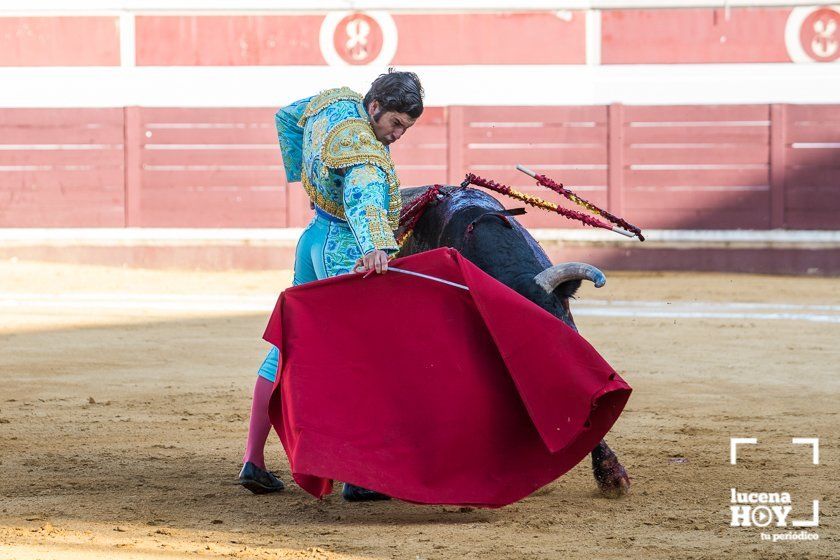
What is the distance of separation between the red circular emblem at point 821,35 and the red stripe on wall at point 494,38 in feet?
5.37

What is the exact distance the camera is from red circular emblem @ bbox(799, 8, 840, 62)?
10352 mm

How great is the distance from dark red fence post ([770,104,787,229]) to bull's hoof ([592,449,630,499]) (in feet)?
25.7

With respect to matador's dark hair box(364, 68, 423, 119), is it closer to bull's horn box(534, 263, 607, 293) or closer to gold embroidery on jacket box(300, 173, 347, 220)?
gold embroidery on jacket box(300, 173, 347, 220)

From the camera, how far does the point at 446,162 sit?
35.0ft

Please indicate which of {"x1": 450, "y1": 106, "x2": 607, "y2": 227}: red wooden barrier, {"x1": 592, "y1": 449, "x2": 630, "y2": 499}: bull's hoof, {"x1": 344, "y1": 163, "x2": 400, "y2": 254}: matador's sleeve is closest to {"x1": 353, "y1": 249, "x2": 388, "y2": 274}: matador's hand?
{"x1": 344, "y1": 163, "x2": 400, "y2": 254}: matador's sleeve

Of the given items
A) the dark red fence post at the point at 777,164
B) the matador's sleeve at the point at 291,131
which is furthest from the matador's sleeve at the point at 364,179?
the dark red fence post at the point at 777,164

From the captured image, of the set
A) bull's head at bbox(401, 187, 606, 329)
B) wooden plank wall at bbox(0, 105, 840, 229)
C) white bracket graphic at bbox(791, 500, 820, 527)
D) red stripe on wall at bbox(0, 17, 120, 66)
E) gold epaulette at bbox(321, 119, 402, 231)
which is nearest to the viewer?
white bracket graphic at bbox(791, 500, 820, 527)

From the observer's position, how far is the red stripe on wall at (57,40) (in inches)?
417

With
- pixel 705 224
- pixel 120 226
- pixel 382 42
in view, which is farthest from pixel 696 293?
pixel 120 226

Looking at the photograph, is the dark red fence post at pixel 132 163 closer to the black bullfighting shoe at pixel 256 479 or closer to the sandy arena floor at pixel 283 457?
the sandy arena floor at pixel 283 457

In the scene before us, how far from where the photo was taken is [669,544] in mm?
2527

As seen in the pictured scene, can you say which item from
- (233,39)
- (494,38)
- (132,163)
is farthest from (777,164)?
(132,163)

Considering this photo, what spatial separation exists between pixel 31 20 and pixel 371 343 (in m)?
8.54

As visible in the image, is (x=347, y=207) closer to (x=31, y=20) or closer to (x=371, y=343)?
(x=371, y=343)
